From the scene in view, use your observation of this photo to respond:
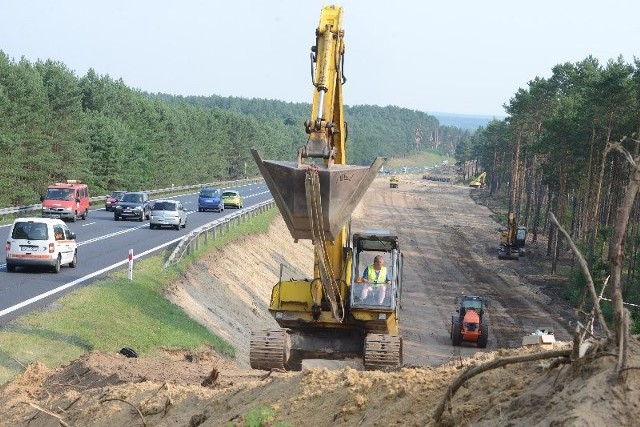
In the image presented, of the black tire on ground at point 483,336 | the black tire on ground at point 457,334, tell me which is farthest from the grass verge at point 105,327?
the black tire on ground at point 483,336

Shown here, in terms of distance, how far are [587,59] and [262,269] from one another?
40.2 m

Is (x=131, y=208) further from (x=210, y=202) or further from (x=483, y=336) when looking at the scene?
(x=483, y=336)

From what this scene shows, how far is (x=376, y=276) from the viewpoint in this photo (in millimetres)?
18188

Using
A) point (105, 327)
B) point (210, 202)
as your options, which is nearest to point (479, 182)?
point (210, 202)

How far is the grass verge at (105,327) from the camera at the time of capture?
20.5 m

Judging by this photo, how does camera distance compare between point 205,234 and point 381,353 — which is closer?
point 381,353

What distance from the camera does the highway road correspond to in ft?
85.5

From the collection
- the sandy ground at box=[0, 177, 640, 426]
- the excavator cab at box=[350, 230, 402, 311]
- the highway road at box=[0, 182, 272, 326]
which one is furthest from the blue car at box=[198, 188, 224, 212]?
the excavator cab at box=[350, 230, 402, 311]

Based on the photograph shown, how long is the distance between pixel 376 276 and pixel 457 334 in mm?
19024

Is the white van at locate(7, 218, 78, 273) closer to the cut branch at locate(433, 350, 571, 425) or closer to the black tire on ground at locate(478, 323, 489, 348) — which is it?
the black tire on ground at locate(478, 323, 489, 348)

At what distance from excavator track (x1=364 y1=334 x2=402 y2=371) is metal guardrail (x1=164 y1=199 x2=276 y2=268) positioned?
17.9m

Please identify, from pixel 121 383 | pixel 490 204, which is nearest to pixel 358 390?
pixel 121 383

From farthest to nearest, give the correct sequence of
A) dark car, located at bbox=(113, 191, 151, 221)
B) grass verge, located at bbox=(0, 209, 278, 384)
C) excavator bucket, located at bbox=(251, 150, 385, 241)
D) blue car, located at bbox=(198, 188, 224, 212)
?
blue car, located at bbox=(198, 188, 224, 212)
dark car, located at bbox=(113, 191, 151, 221)
grass verge, located at bbox=(0, 209, 278, 384)
excavator bucket, located at bbox=(251, 150, 385, 241)

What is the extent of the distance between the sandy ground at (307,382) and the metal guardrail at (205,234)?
2.54 ft
